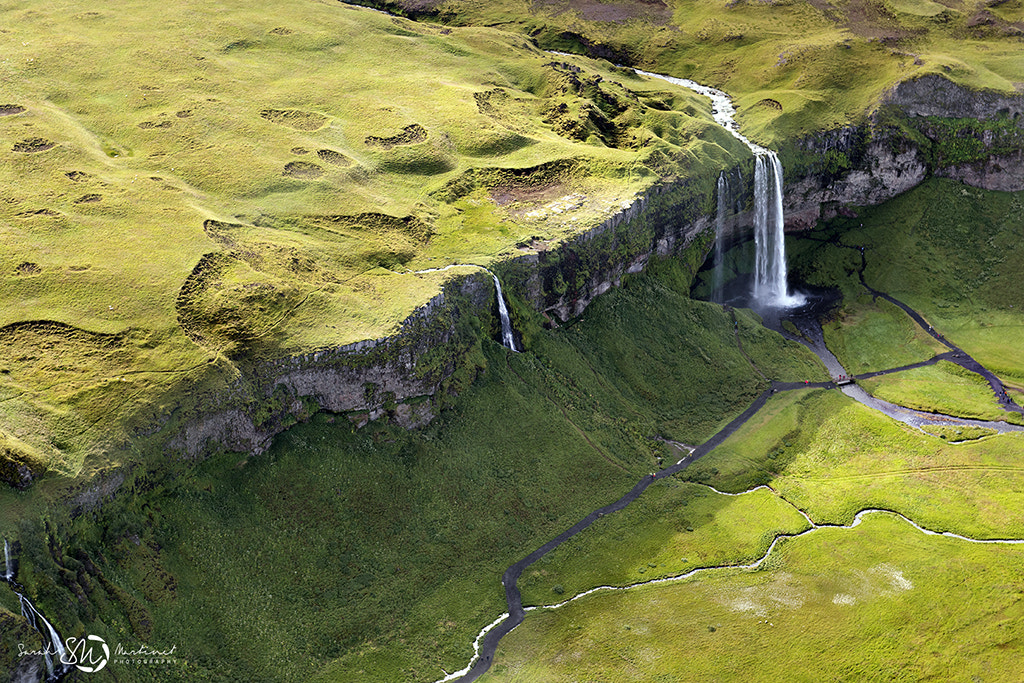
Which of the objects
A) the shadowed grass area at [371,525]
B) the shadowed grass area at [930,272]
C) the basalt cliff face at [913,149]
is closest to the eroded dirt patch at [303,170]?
the shadowed grass area at [371,525]

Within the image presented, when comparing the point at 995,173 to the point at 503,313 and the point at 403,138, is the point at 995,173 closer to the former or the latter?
the point at 503,313

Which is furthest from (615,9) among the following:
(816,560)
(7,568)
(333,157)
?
(7,568)

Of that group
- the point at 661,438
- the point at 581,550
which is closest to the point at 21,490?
the point at 581,550

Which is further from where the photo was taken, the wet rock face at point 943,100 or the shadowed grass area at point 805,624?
the wet rock face at point 943,100

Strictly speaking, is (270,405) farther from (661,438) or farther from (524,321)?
(661,438)

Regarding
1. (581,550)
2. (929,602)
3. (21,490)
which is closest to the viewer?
(21,490)

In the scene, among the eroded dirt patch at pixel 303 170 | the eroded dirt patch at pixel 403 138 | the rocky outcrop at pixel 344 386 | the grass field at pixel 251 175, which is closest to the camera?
the rocky outcrop at pixel 344 386
